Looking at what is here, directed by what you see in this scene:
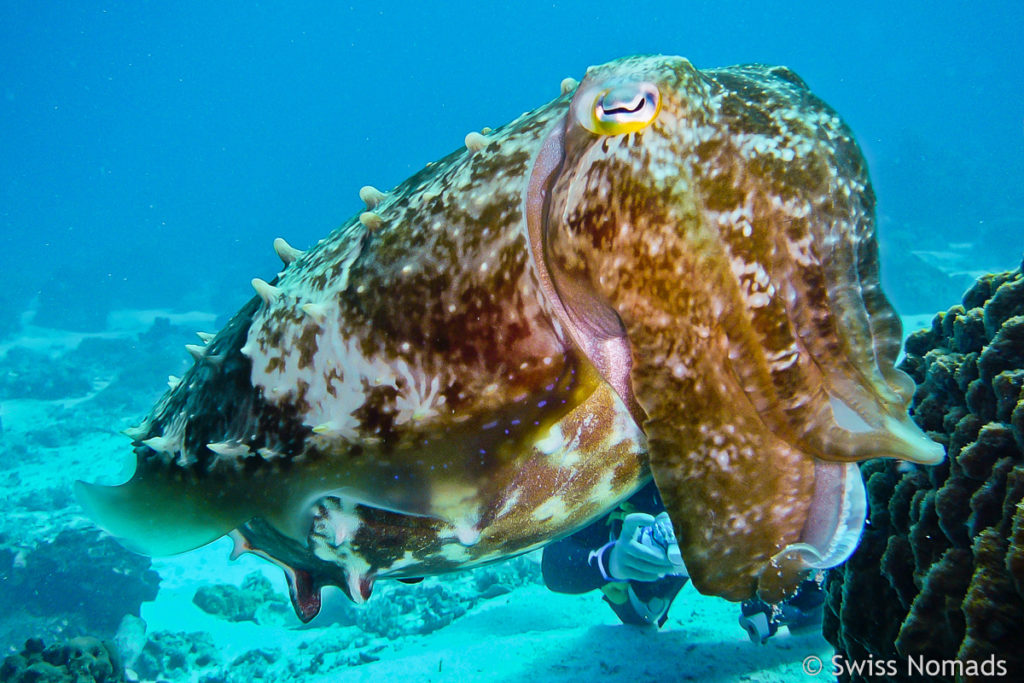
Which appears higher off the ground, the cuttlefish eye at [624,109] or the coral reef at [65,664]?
the cuttlefish eye at [624,109]

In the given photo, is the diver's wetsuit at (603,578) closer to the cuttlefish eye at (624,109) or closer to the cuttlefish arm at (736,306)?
the cuttlefish arm at (736,306)

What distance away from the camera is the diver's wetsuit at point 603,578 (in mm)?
4699

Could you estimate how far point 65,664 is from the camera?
609 centimetres

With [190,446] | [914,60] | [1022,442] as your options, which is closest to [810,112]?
[1022,442]

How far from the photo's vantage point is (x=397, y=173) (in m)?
81.6

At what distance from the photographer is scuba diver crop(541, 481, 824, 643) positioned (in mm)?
3889

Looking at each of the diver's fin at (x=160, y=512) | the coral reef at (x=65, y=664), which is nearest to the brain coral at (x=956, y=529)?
the diver's fin at (x=160, y=512)

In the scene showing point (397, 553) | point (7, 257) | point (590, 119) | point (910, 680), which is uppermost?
point (7, 257)

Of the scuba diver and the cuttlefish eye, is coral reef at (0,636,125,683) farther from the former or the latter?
the cuttlefish eye

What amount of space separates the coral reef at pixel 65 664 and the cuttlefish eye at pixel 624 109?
7912mm

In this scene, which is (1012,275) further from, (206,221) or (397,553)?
(206,221)

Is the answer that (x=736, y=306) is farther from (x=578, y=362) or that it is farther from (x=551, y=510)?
(x=551, y=510)

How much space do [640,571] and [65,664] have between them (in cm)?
663

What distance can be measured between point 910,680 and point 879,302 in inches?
65.9
